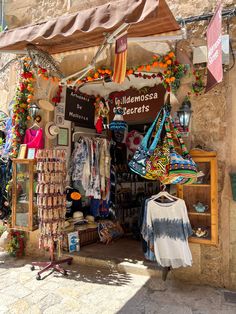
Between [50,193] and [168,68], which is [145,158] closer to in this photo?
[168,68]

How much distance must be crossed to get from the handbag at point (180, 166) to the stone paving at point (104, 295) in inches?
63.2

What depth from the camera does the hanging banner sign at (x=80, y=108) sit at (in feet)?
20.6

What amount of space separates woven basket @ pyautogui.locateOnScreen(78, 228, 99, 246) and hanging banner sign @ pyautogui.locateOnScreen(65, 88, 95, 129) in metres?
2.44

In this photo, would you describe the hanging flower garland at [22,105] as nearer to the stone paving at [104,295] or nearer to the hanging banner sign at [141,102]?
the hanging banner sign at [141,102]

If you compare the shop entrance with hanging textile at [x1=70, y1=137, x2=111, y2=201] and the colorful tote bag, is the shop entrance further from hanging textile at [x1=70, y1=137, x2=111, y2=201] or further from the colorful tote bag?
the colorful tote bag

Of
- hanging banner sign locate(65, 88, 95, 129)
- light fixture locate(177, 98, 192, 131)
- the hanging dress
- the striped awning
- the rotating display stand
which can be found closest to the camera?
the striped awning

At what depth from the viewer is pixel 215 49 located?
3.65m

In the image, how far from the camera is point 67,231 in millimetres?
5711

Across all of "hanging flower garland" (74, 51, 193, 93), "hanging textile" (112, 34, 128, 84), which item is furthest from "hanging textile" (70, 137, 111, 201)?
"hanging textile" (112, 34, 128, 84)

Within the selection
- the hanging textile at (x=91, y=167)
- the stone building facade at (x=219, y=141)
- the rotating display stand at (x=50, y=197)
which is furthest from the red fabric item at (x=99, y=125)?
the stone building facade at (x=219, y=141)

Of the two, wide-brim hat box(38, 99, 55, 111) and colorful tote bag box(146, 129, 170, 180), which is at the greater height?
wide-brim hat box(38, 99, 55, 111)

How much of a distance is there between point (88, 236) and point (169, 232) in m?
2.38

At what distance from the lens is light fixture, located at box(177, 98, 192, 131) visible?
4.45 meters

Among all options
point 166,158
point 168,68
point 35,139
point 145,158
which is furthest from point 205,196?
point 35,139
